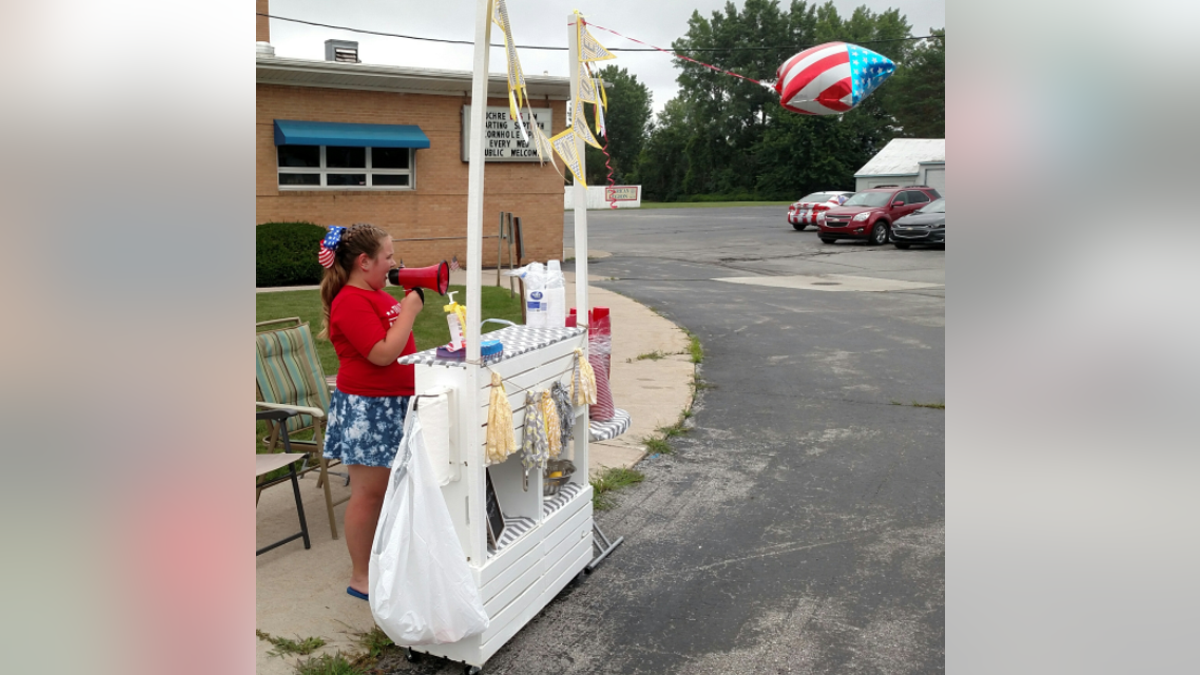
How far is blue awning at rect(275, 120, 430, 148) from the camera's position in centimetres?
1792

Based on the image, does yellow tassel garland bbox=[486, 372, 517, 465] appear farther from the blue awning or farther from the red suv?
the red suv

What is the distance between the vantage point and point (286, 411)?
4.47 metres

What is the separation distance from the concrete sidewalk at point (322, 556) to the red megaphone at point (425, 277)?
4.95 feet

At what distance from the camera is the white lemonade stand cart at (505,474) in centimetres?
343

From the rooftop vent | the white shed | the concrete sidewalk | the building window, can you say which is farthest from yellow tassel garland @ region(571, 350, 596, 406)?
the white shed

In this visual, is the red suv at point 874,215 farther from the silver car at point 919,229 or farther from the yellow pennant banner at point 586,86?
the yellow pennant banner at point 586,86

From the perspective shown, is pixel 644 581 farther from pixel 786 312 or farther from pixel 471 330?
pixel 786 312

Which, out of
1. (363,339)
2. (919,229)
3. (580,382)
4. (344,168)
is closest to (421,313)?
(344,168)

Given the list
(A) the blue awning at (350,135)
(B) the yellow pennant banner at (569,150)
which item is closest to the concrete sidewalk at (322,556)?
(B) the yellow pennant banner at (569,150)

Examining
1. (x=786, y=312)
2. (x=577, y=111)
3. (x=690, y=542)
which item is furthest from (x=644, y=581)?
(x=786, y=312)
